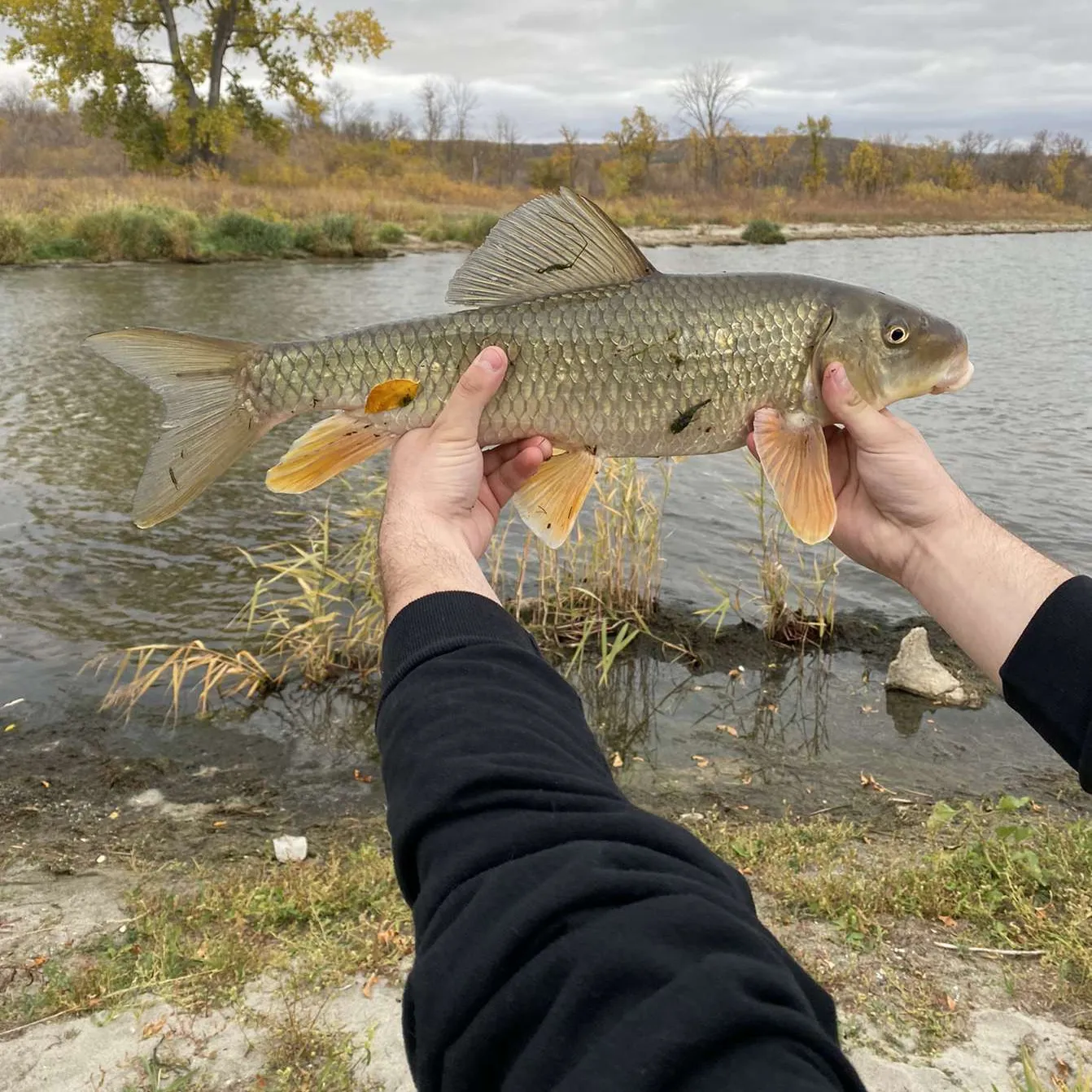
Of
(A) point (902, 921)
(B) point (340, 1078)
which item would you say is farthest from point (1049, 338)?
(B) point (340, 1078)

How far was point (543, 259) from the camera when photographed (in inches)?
117

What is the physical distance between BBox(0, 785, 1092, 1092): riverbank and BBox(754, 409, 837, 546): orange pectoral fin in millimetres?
1511

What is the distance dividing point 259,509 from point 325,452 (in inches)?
298

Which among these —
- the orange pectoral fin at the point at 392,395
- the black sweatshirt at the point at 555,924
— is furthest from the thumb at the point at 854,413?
the black sweatshirt at the point at 555,924

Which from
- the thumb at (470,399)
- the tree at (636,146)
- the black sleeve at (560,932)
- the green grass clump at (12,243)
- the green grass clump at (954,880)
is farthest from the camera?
the tree at (636,146)

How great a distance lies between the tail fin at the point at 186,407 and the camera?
2723mm

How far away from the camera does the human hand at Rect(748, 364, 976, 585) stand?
2.77m

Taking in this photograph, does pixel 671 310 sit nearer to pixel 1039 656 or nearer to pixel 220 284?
pixel 1039 656

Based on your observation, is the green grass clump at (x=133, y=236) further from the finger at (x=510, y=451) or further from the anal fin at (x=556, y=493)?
the anal fin at (x=556, y=493)

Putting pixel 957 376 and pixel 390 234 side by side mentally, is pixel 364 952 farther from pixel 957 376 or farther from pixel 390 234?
pixel 390 234

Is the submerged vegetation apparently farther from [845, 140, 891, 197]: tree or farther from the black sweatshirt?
[845, 140, 891, 197]: tree

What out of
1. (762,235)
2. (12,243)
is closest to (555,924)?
(12,243)

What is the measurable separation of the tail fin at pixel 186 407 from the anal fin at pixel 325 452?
0.50 ft

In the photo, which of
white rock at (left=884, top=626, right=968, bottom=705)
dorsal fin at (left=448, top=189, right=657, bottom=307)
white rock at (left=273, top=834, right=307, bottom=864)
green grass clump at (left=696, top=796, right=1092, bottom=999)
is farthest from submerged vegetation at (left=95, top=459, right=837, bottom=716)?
dorsal fin at (left=448, top=189, right=657, bottom=307)
